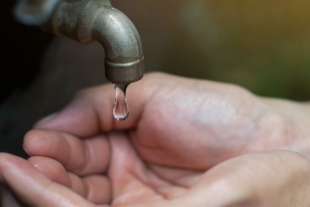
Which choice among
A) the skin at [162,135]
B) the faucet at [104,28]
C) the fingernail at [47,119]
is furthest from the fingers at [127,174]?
the faucet at [104,28]

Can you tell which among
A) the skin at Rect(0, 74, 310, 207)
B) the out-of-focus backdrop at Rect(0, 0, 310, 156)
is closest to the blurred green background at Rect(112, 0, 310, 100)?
the out-of-focus backdrop at Rect(0, 0, 310, 156)

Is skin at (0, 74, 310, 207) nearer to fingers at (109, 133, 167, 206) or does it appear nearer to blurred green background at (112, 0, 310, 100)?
fingers at (109, 133, 167, 206)

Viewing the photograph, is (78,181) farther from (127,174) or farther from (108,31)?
(108,31)

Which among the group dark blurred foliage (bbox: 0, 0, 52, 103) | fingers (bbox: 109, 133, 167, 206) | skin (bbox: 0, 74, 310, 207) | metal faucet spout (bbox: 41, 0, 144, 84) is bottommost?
fingers (bbox: 109, 133, 167, 206)

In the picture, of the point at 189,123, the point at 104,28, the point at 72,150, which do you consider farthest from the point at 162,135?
the point at 104,28

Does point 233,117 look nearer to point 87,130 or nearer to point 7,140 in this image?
point 87,130

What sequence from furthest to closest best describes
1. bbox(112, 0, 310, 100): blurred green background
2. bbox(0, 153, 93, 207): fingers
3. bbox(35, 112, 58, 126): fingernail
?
1. bbox(112, 0, 310, 100): blurred green background
2. bbox(35, 112, 58, 126): fingernail
3. bbox(0, 153, 93, 207): fingers

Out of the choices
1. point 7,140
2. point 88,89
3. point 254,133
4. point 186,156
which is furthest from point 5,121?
point 254,133
